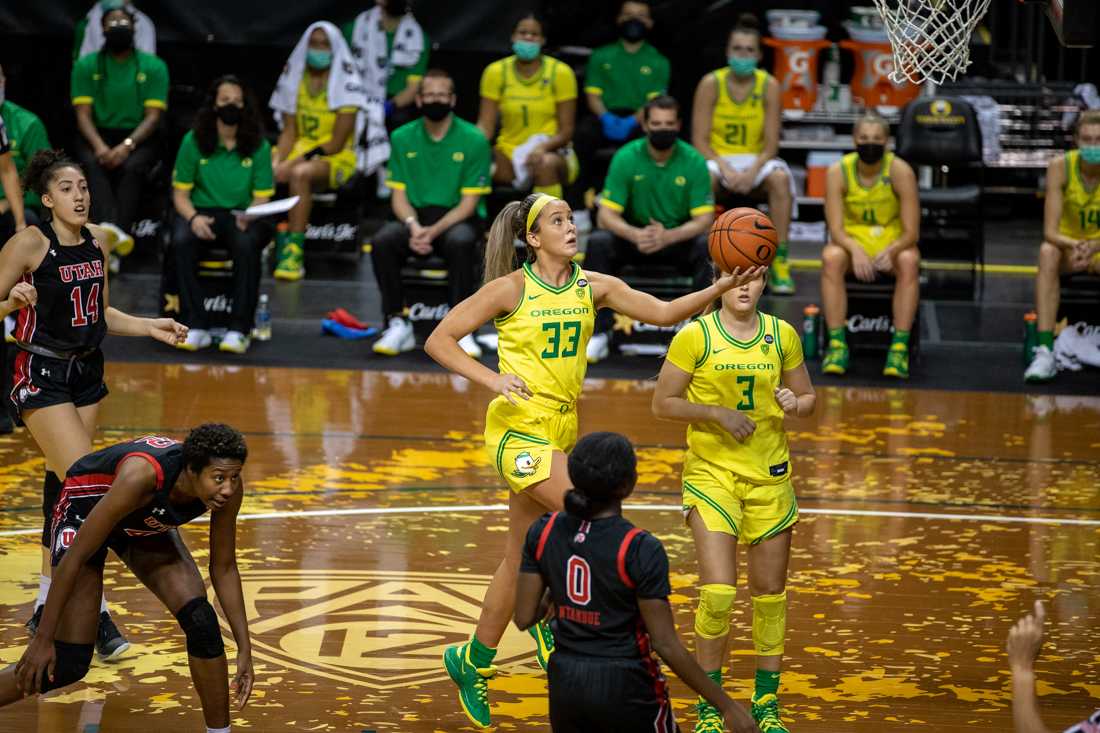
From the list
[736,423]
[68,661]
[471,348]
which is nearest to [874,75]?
[471,348]

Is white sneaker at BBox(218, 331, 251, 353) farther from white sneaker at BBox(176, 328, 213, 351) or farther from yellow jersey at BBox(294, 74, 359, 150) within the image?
yellow jersey at BBox(294, 74, 359, 150)

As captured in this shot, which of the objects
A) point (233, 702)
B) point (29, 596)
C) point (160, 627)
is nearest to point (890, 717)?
point (233, 702)

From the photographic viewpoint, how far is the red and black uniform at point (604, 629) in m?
4.39

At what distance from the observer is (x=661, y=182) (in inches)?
452

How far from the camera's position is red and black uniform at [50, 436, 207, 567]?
517 centimetres

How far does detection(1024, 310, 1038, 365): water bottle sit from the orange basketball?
5846 millimetres

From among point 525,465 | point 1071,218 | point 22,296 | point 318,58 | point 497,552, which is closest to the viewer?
point 525,465

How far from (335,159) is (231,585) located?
8.93 m

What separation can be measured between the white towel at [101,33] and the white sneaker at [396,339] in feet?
12.3

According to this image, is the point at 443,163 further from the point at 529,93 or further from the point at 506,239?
the point at 506,239

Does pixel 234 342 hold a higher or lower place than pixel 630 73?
lower

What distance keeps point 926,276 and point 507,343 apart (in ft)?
27.0

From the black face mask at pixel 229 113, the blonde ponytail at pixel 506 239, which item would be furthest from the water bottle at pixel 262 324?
the blonde ponytail at pixel 506 239

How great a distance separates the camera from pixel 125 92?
13734 millimetres
